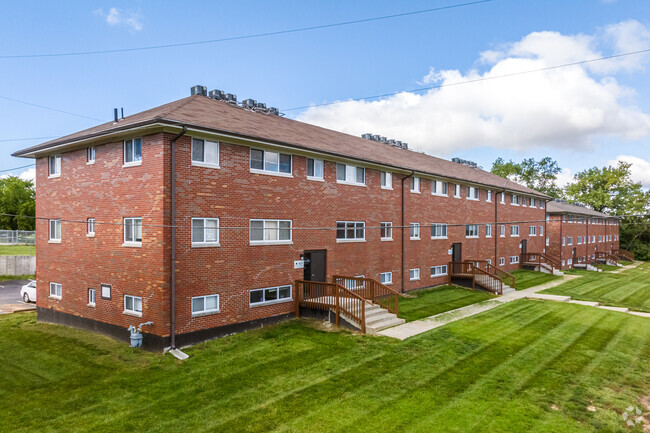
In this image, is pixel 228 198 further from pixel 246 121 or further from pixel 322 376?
pixel 322 376

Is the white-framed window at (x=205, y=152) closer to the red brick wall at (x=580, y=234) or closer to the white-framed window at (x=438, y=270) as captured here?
the white-framed window at (x=438, y=270)

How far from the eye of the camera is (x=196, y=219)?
12.7 m

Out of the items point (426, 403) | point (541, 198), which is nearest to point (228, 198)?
point (426, 403)

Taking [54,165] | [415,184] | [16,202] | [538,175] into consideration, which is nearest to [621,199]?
[538,175]

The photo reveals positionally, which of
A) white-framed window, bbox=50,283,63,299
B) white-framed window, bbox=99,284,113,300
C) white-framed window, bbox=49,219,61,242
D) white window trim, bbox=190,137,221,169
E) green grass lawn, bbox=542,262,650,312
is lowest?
green grass lawn, bbox=542,262,650,312

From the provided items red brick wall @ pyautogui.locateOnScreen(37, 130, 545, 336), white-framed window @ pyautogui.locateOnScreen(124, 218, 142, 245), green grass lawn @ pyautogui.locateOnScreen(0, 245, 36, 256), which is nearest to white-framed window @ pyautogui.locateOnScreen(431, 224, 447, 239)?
red brick wall @ pyautogui.locateOnScreen(37, 130, 545, 336)

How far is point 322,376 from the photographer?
34.1 feet

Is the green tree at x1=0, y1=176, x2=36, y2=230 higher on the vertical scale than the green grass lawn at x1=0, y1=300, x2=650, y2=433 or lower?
higher

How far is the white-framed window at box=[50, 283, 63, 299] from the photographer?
16.0 metres

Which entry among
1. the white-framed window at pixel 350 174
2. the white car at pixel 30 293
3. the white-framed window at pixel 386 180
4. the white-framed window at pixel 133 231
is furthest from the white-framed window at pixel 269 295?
the white car at pixel 30 293

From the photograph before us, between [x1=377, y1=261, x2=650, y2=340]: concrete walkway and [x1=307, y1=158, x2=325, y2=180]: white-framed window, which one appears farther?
[x1=307, y1=158, x2=325, y2=180]: white-framed window

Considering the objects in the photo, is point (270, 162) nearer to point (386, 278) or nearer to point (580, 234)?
point (386, 278)

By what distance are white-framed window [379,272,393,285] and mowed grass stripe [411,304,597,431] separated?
7817mm

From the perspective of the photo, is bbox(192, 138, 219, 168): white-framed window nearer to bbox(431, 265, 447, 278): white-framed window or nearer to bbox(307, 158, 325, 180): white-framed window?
bbox(307, 158, 325, 180): white-framed window
